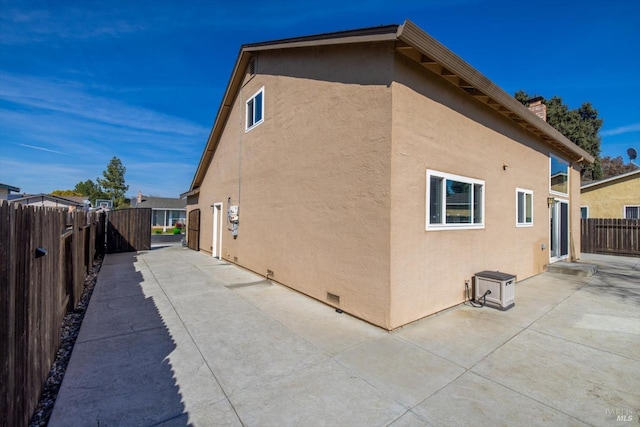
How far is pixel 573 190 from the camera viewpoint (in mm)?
11430

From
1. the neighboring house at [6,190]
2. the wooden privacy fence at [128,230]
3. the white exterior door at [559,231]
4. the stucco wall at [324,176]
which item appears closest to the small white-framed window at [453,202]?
the stucco wall at [324,176]

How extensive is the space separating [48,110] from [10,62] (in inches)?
270

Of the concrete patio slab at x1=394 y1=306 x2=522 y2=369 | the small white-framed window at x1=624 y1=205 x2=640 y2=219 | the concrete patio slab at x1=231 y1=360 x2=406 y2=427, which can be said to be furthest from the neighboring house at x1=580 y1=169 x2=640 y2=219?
the concrete patio slab at x1=231 y1=360 x2=406 y2=427

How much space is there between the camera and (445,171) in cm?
535

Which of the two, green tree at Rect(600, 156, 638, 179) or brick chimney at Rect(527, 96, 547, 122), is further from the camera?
green tree at Rect(600, 156, 638, 179)

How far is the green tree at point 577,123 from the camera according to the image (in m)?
25.2

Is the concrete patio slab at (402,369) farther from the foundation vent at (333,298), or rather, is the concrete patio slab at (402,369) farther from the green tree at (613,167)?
the green tree at (613,167)

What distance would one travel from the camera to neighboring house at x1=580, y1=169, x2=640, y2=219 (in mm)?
15359

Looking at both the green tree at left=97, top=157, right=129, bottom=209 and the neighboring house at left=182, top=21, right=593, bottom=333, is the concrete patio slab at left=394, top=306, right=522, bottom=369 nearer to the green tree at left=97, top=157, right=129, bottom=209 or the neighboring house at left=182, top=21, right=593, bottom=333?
the neighboring house at left=182, top=21, right=593, bottom=333

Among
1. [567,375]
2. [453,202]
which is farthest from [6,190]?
[567,375]

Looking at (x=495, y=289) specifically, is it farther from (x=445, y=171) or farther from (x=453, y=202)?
(x=445, y=171)

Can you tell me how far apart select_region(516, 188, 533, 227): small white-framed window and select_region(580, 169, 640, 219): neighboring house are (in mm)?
12895

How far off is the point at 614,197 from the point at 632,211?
1086mm

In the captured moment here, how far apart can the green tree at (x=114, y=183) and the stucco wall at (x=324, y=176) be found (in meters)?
47.2
